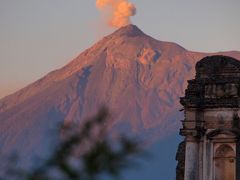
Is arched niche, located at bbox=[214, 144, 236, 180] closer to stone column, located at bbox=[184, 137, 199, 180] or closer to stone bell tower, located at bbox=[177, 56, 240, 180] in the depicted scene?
stone bell tower, located at bbox=[177, 56, 240, 180]

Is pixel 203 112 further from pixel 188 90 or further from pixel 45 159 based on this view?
pixel 45 159

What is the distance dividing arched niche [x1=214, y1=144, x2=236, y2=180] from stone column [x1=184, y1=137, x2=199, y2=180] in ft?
1.93

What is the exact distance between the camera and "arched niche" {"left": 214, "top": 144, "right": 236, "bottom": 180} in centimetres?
2889

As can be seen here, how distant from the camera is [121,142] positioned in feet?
32.6

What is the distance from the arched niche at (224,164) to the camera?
28891 mm

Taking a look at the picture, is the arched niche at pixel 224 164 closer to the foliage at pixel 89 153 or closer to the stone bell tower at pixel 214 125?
the stone bell tower at pixel 214 125

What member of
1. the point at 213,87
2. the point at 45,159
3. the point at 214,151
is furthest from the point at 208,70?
the point at 45,159

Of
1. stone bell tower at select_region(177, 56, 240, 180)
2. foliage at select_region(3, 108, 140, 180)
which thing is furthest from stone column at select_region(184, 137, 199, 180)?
→ foliage at select_region(3, 108, 140, 180)

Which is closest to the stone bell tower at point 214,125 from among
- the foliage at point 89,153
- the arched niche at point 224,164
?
the arched niche at point 224,164

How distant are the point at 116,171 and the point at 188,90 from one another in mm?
19685

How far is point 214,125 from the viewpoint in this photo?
28.9 metres

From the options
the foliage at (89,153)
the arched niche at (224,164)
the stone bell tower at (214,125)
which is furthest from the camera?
the arched niche at (224,164)

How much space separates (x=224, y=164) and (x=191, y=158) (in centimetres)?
102

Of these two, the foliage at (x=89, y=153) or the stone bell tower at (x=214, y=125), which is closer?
the foliage at (x=89, y=153)
